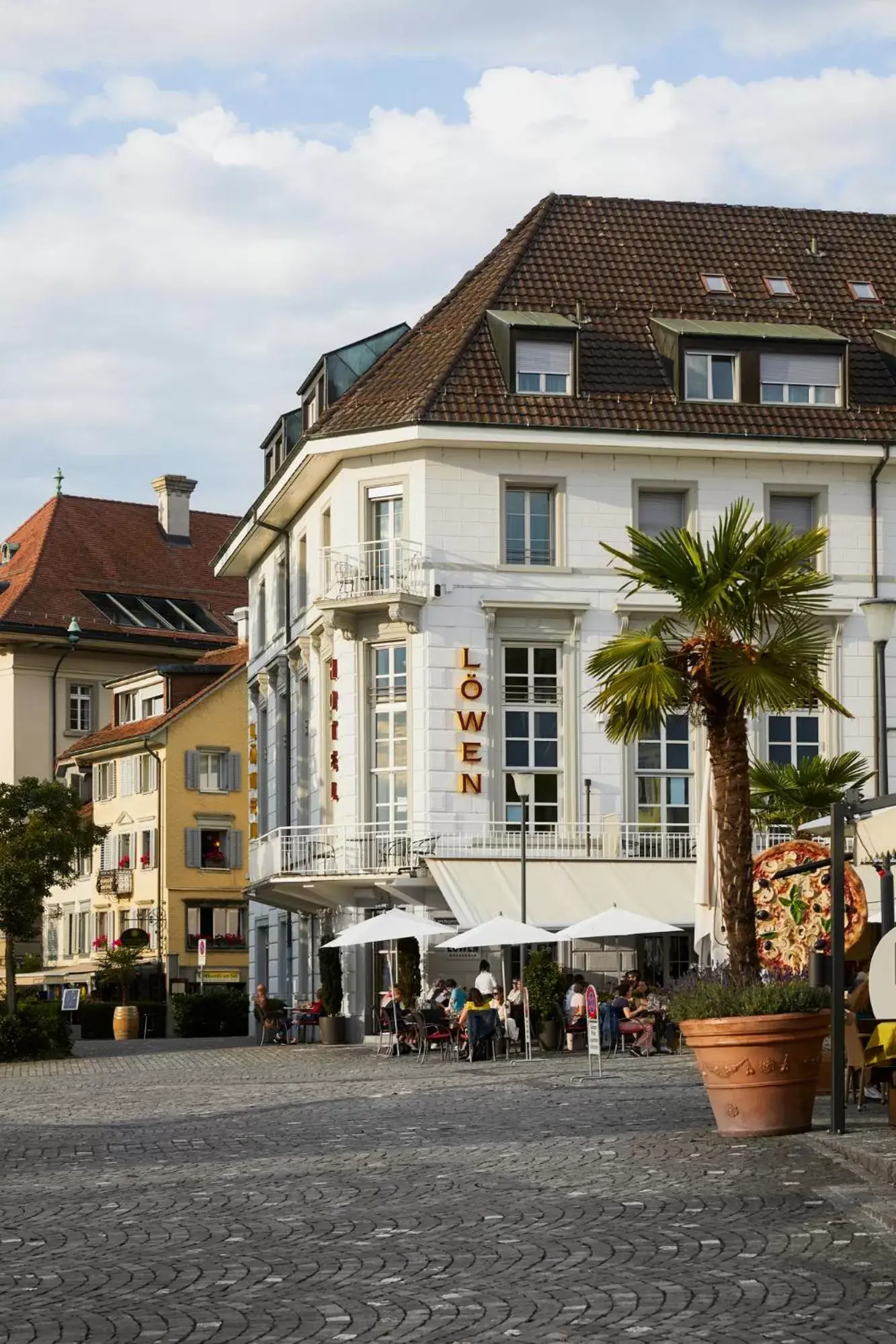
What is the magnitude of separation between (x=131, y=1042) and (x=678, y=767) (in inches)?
740

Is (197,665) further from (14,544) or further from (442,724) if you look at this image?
(442,724)

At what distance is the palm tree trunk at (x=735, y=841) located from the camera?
19.2 metres

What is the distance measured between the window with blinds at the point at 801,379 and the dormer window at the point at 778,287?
2.64 m

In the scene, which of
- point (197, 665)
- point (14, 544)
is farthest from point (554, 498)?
point (14, 544)

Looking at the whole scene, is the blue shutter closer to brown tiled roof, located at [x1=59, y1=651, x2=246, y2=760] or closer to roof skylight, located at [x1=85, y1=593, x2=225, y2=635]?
brown tiled roof, located at [x1=59, y1=651, x2=246, y2=760]

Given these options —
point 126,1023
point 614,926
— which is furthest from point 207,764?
point 614,926

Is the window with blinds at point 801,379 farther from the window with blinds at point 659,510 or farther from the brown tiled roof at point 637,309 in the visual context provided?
the window with blinds at point 659,510

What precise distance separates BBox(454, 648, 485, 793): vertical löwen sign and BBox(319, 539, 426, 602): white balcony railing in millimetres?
1695

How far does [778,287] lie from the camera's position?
1927 inches

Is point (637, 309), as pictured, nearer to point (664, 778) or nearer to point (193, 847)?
point (664, 778)

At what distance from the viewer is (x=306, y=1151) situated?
17.5 metres

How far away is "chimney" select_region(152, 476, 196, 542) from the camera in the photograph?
101m

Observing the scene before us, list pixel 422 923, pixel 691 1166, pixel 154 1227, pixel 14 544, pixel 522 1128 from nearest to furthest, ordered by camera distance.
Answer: pixel 154 1227 → pixel 691 1166 → pixel 522 1128 → pixel 422 923 → pixel 14 544

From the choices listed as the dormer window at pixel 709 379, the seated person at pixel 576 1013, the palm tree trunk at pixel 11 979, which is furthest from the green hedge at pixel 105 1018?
the seated person at pixel 576 1013
